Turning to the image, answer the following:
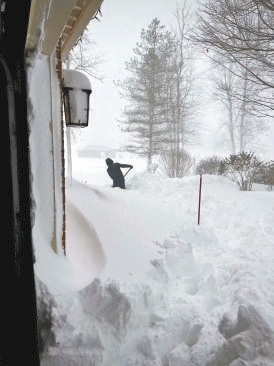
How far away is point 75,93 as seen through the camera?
3189 millimetres

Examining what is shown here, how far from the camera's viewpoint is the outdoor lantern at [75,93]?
3.18 meters

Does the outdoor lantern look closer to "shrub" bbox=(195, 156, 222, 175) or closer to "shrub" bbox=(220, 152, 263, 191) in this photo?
"shrub" bbox=(220, 152, 263, 191)

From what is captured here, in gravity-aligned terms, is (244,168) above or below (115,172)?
above

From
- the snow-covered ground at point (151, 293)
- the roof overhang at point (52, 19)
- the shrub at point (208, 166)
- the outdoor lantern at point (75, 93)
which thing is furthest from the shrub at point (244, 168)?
the roof overhang at point (52, 19)

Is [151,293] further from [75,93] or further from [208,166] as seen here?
[208,166]

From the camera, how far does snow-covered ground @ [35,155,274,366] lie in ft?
6.53

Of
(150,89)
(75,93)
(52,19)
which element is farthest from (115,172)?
(150,89)

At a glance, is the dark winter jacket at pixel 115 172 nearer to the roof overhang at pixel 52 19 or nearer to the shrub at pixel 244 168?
the shrub at pixel 244 168

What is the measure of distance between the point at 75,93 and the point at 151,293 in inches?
102

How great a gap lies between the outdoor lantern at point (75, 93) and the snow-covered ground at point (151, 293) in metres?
1.61

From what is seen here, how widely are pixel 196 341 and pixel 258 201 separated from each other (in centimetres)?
611

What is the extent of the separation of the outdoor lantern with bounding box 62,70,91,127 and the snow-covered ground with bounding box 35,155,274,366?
5.30 ft

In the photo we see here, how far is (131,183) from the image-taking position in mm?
11789

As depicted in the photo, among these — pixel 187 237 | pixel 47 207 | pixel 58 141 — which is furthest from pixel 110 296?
pixel 187 237
